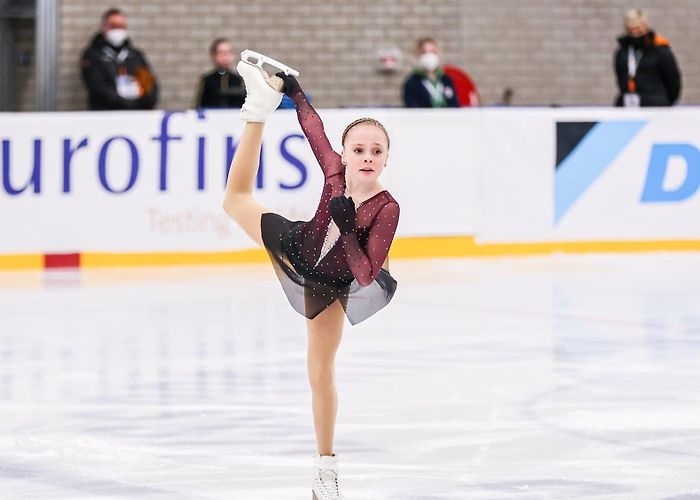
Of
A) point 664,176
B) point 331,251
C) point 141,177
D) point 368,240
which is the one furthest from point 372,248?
point 664,176

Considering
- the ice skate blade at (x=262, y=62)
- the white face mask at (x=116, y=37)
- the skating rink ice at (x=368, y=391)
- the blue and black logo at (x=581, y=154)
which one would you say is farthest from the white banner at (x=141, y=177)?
the ice skate blade at (x=262, y=62)

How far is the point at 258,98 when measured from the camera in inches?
168

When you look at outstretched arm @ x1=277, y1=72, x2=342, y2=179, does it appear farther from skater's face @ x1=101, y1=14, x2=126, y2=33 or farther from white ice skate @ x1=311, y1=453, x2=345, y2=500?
skater's face @ x1=101, y1=14, x2=126, y2=33

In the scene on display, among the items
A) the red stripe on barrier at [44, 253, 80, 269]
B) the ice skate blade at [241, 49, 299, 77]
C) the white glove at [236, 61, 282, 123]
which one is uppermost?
the ice skate blade at [241, 49, 299, 77]

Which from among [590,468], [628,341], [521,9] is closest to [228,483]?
[590,468]

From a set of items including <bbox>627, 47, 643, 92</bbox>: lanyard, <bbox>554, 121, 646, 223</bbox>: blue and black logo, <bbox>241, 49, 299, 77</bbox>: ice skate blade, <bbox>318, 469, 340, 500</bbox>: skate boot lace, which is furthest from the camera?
<bbox>627, 47, 643, 92</bbox>: lanyard

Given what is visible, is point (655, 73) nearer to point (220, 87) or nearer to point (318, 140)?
point (220, 87)

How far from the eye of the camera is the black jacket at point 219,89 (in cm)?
1214

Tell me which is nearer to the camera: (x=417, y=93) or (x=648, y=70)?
(x=648, y=70)

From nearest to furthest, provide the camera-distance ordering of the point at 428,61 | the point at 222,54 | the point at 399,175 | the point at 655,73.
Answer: the point at 399,175, the point at 222,54, the point at 655,73, the point at 428,61

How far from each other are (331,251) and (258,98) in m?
0.52

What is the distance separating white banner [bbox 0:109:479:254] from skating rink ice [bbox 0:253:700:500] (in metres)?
0.72

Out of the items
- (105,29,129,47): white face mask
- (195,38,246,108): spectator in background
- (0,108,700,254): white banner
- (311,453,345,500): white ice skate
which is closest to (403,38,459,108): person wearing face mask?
(0,108,700,254): white banner

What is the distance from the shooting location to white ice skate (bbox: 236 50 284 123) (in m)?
4.25
